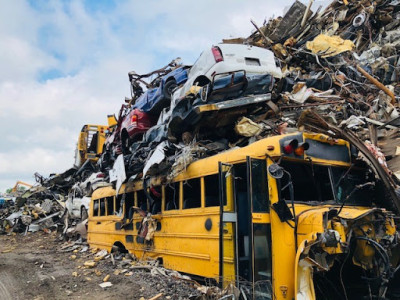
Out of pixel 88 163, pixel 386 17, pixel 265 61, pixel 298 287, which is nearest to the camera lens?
pixel 298 287

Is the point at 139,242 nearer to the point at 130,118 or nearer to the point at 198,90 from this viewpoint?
the point at 198,90

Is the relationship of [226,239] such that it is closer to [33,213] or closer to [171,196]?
[171,196]

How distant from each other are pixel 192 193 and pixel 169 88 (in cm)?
433

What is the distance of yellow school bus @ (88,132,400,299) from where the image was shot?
3.71 metres

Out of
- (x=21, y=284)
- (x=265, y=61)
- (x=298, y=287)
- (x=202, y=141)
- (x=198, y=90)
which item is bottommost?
(x=21, y=284)

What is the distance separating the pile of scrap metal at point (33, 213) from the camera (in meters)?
16.2

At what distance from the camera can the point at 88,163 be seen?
17938 millimetres

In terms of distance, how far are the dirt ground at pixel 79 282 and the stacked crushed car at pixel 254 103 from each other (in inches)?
67.9

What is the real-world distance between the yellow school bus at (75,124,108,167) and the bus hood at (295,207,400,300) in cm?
1624

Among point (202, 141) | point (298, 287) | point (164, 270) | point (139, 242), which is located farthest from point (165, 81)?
point (298, 287)

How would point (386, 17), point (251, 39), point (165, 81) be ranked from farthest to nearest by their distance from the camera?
point (251, 39), point (386, 17), point (165, 81)

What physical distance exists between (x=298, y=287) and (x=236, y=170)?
5.24ft

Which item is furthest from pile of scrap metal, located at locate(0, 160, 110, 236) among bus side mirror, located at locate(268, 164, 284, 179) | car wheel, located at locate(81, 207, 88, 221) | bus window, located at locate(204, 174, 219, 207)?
bus side mirror, located at locate(268, 164, 284, 179)

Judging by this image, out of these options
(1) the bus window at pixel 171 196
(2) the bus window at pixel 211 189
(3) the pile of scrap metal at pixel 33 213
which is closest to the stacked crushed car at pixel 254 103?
(1) the bus window at pixel 171 196
